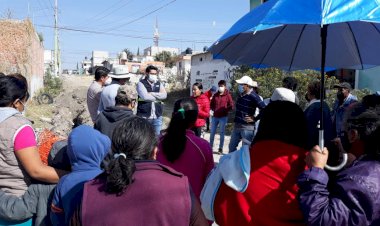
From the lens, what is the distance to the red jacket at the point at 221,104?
9016mm

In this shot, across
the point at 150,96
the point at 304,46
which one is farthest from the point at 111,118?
the point at 150,96

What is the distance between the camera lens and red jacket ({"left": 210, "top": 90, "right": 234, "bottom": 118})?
9016 millimetres

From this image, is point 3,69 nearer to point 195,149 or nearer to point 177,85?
point 195,149

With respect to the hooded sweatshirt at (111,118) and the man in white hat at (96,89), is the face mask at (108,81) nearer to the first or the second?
the man in white hat at (96,89)

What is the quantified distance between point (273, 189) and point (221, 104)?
7055 millimetres

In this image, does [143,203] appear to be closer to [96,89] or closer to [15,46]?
[96,89]

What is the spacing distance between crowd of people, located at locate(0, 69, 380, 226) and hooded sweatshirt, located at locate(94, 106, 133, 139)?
69 centimetres

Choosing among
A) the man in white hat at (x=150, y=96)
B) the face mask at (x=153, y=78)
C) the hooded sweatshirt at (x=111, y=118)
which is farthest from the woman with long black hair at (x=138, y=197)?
the face mask at (x=153, y=78)

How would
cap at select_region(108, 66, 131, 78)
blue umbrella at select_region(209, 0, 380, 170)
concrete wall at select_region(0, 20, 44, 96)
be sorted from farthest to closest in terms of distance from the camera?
concrete wall at select_region(0, 20, 44, 96) → cap at select_region(108, 66, 131, 78) → blue umbrella at select_region(209, 0, 380, 170)

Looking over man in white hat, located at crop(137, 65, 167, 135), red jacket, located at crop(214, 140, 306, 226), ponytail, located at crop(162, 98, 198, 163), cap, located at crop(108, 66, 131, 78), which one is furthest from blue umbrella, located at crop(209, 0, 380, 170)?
man in white hat, located at crop(137, 65, 167, 135)

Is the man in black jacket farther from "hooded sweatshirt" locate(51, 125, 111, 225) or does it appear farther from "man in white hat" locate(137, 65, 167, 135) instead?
A: "man in white hat" locate(137, 65, 167, 135)

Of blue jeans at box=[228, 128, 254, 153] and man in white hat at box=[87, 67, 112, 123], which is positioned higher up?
man in white hat at box=[87, 67, 112, 123]

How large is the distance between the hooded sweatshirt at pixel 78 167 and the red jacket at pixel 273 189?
90 centimetres

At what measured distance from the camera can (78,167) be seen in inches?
90.4
